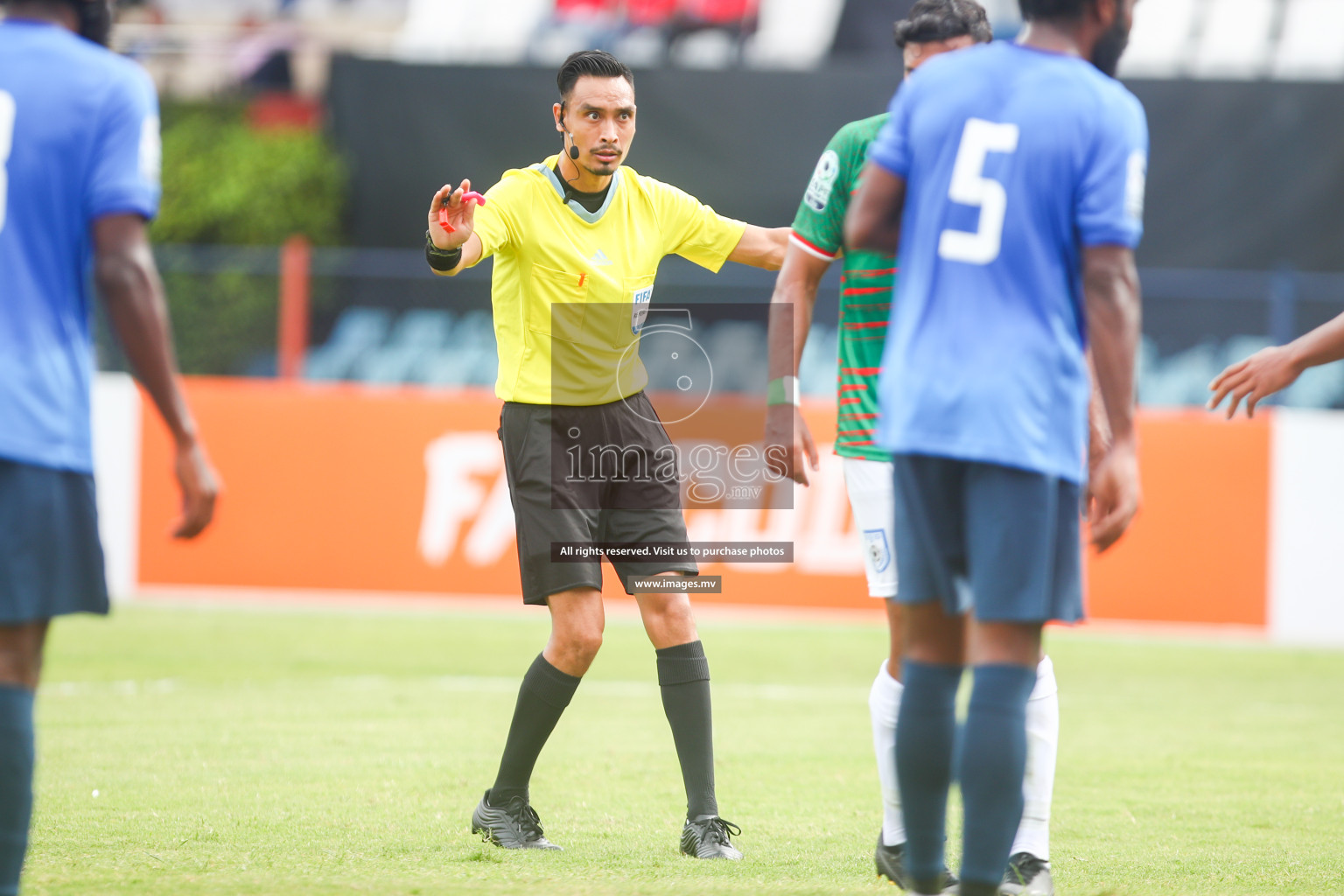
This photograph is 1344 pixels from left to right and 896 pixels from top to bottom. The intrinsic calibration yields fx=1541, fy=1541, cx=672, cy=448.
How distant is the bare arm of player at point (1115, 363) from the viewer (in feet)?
10.1

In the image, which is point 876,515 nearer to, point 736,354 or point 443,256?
point 443,256

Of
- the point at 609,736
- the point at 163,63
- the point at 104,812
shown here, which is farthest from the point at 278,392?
→ the point at 163,63

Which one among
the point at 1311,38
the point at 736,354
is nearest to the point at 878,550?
the point at 736,354

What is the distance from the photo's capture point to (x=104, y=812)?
4941mm

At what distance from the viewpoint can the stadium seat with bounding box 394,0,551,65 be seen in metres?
19.2

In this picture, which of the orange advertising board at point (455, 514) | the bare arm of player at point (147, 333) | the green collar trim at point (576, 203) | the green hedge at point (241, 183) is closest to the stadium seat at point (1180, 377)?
the orange advertising board at point (455, 514)

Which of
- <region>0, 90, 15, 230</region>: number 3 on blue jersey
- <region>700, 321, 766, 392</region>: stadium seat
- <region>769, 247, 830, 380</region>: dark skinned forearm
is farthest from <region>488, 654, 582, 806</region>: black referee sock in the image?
<region>700, 321, 766, 392</region>: stadium seat

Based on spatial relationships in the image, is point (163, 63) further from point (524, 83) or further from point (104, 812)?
point (104, 812)

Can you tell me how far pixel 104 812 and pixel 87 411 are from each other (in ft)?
7.53

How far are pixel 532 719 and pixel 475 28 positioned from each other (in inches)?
634

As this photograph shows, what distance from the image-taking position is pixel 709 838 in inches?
181

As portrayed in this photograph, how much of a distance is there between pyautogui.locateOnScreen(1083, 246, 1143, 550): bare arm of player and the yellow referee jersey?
209 centimetres

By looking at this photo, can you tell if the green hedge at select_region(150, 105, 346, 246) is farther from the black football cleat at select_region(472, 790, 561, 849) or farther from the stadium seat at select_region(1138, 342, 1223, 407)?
the black football cleat at select_region(472, 790, 561, 849)

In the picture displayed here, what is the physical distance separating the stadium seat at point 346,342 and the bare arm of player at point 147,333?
38.7 feet
